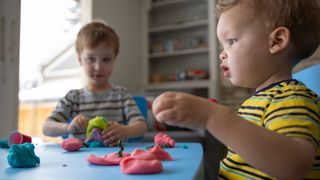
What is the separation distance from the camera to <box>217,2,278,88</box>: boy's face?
0.54 meters

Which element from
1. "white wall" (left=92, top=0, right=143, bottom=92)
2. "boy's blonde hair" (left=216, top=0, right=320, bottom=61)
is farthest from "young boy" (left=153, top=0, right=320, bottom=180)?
"white wall" (left=92, top=0, right=143, bottom=92)

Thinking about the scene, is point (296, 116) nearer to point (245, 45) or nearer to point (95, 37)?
point (245, 45)

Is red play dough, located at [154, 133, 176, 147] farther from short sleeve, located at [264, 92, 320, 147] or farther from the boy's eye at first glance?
the boy's eye

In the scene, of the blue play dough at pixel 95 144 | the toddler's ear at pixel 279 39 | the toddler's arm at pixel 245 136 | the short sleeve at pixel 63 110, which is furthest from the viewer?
the short sleeve at pixel 63 110

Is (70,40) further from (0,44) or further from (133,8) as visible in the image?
(0,44)

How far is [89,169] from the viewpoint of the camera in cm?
49

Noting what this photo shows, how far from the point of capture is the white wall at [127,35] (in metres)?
3.27

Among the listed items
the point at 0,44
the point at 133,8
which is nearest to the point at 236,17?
the point at 0,44

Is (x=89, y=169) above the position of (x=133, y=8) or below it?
below

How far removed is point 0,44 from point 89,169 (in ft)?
5.75

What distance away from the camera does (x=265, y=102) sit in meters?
0.53

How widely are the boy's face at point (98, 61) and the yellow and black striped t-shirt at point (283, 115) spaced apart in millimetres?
846

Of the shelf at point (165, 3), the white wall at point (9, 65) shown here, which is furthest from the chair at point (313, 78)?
the shelf at point (165, 3)

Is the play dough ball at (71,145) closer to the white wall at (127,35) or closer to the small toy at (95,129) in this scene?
the small toy at (95,129)
